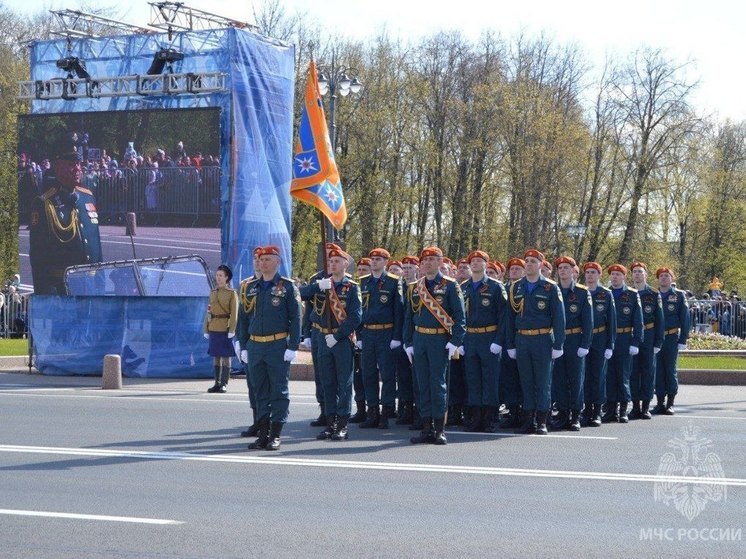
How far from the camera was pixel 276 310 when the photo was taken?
11.4 m

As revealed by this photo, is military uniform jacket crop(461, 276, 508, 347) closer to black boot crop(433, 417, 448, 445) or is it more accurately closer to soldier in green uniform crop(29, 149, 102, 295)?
black boot crop(433, 417, 448, 445)

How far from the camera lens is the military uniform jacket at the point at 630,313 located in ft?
49.5

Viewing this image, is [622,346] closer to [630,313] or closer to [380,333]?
[630,313]

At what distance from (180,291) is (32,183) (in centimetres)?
342

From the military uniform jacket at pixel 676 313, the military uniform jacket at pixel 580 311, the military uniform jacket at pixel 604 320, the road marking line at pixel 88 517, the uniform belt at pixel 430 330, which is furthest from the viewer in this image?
the military uniform jacket at pixel 676 313

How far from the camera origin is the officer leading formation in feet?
37.9

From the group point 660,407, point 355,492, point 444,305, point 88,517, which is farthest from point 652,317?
point 88,517

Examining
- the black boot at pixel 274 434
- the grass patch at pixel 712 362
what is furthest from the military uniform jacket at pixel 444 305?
the grass patch at pixel 712 362

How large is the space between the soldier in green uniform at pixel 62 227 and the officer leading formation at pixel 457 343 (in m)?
7.66

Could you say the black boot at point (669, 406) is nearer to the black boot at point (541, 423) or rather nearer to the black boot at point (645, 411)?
the black boot at point (645, 411)

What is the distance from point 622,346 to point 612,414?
2.78 feet

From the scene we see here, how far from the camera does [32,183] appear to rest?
21500 millimetres

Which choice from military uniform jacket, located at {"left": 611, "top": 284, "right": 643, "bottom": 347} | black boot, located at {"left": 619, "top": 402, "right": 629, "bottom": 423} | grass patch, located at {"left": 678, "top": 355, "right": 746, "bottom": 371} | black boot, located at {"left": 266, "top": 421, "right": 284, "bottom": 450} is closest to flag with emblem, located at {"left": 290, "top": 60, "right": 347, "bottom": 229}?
black boot, located at {"left": 266, "top": 421, "right": 284, "bottom": 450}

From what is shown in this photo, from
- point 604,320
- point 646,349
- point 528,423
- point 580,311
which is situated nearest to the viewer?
point 528,423
